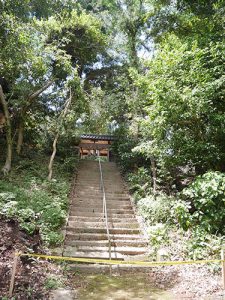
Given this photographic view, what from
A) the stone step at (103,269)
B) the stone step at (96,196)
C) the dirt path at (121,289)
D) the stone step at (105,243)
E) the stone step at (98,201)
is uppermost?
the stone step at (96,196)

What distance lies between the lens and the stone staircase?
747 centimetres

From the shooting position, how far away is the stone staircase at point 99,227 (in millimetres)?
7473


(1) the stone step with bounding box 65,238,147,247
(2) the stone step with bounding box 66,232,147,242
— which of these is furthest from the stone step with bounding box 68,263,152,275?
(2) the stone step with bounding box 66,232,147,242

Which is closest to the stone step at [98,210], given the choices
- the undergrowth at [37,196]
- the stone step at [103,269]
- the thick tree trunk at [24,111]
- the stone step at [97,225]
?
the undergrowth at [37,196]

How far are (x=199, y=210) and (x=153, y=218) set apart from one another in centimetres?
189

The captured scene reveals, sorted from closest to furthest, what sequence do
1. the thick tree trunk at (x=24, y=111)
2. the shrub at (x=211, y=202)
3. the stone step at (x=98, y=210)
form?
1. the shrub at (x=211, y=202)
2. the stone step at (x=98, y=210)
3. the thick tree trunk at (x=24, y=111)

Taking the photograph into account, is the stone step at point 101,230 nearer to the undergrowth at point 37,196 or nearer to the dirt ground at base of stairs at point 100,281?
the undergrowth at point 37,196

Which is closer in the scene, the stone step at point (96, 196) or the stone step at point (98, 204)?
the stone step at point (98, 204)

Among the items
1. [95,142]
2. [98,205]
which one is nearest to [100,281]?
[98,205]

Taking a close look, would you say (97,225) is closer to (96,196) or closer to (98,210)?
(98,210)

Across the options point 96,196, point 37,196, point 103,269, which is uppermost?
point 96,196

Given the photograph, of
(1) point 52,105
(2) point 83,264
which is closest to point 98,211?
(2) point 83,264

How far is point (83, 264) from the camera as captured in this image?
6824 mm

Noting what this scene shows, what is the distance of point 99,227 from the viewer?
8.86m
